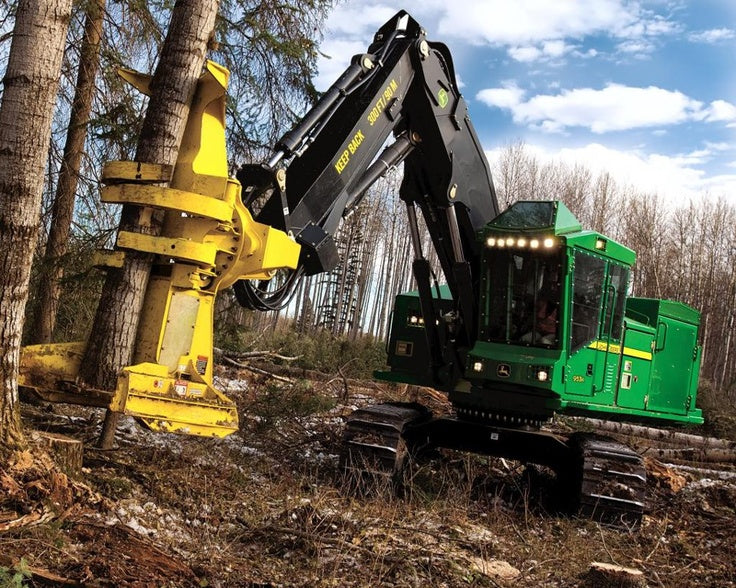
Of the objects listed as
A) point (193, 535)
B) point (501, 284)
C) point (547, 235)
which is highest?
point (547, 235)

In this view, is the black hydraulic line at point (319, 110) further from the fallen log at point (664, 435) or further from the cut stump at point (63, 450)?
the fallen log at point (664, 435)

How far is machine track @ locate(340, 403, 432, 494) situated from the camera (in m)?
7.43

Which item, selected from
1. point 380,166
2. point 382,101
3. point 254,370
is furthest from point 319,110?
point 254,370

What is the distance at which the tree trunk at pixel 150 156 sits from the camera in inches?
210

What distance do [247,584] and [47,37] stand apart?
3.91 meters

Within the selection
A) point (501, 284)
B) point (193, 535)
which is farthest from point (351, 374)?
point (193, 535)

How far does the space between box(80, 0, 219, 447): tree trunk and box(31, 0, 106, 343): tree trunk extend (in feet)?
11.5

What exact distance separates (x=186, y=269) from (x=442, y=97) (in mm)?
3768

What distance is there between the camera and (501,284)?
789 centimetres

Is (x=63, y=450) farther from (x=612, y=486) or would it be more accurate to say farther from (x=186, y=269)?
(x=612, y=486)

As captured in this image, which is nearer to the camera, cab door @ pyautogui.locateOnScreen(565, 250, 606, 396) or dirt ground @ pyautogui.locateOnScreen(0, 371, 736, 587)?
dirt ground @ pyautogui.locateOnScreen(0, 371, 736, 587)

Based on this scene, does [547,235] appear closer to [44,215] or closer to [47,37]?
[47,37]

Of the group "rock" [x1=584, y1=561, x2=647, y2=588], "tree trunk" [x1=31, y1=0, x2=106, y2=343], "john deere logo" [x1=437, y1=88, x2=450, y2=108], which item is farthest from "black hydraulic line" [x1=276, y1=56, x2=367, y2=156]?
"tree trunk" [x1=31, y1=0, x2=106, y2=343]

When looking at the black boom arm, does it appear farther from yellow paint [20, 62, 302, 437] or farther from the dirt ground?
the dirt ground
